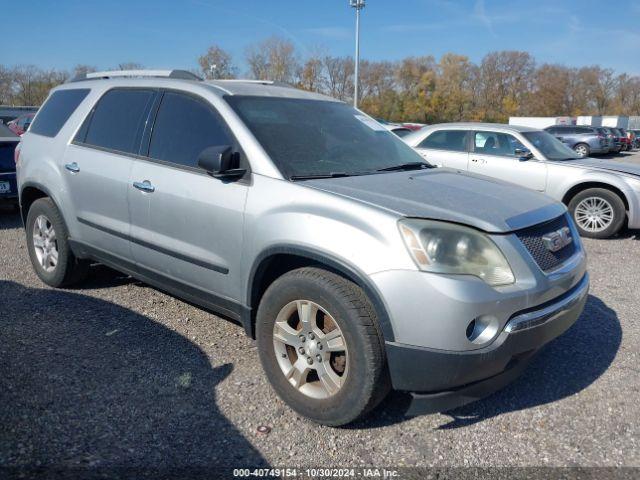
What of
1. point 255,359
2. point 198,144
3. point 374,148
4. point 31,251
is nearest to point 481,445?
point 255,359

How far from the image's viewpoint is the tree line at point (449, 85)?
53.9 metres

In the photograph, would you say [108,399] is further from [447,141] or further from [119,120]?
[447,141]

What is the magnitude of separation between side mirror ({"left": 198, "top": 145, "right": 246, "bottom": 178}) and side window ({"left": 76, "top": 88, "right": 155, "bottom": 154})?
3.37 feet

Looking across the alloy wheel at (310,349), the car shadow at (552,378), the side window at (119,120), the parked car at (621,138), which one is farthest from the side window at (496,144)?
the parked car at (621,138)

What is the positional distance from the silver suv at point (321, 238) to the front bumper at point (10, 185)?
4152 millimetres

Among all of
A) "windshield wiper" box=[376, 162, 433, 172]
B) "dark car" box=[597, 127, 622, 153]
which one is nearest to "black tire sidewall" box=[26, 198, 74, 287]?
"windshield wiper" box=[376, 162, 433, 172]

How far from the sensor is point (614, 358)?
12.4 feet

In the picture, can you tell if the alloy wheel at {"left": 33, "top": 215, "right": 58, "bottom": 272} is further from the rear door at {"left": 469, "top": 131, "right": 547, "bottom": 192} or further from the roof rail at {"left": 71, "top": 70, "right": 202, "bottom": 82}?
the rear door at {"left": 469, "top": 131, "right": 547, "bottom": 192}

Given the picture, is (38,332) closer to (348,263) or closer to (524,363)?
(348,263)

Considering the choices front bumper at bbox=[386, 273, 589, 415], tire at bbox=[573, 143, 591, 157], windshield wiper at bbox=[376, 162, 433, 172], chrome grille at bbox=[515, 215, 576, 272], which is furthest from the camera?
tire at bbox=[573, 143, 591, 157]

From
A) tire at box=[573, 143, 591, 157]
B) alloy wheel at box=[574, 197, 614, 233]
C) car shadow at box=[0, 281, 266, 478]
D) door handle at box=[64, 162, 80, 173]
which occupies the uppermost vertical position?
door handle at box=[64, 162, 80, 173]

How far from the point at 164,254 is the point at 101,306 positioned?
131cm

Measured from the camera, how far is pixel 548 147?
865 centimetres

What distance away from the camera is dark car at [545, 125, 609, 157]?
2475 centimetres
